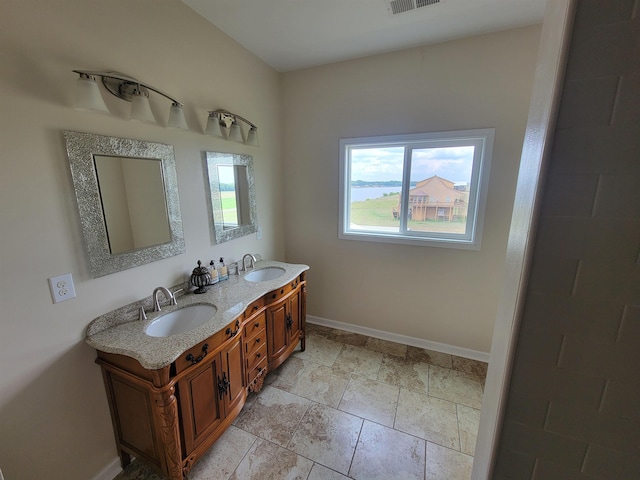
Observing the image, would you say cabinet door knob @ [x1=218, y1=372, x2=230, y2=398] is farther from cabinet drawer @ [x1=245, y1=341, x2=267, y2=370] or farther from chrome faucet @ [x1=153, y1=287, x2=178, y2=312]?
chrome faucet @ [x1=153, y1=287, x2=178, y2=312]

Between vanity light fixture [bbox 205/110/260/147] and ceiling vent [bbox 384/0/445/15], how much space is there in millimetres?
1326

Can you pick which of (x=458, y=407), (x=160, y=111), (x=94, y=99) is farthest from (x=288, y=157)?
(x=458, y=407)

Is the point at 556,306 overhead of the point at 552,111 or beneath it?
beneath

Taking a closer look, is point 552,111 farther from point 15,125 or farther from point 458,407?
point 458,407

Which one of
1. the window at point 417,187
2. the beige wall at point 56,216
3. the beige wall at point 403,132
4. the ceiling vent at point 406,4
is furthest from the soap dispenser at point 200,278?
the ceiling vent at point 406,4

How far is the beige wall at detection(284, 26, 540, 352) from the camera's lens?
2035 millimetres

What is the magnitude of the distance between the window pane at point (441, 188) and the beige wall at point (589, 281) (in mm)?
1897

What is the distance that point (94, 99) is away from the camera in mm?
1172

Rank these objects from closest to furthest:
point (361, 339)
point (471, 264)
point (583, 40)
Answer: point (583, 40) < point (471, 264) < point (361, 339)

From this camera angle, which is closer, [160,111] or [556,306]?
[556,306]

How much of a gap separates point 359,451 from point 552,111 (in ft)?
6.47

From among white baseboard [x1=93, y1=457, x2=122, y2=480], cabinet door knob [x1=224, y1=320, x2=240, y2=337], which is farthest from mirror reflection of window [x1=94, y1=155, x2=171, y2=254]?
white baseboard [x1=93, y1=457, x2=122, y2=480]

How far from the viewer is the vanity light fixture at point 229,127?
1869 mm

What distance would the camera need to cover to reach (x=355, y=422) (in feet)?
5.95
